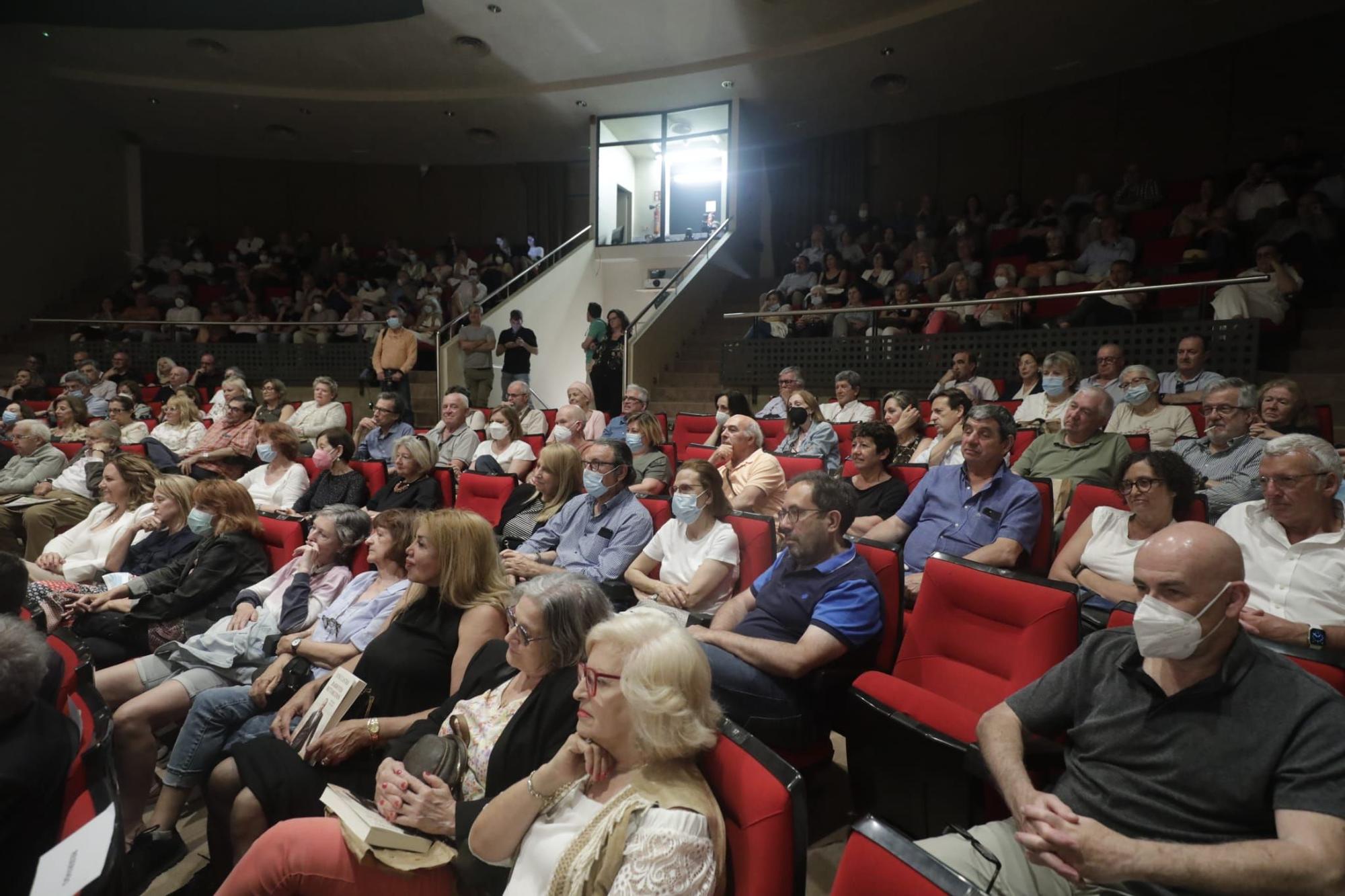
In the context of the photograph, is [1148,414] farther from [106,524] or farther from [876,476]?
[106,524]

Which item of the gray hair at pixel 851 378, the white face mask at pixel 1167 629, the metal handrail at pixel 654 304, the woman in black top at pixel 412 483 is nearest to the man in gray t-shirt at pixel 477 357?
the metal handrail at pixel 654 304

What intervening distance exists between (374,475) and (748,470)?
2.09 meters

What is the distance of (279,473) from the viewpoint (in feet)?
13.8

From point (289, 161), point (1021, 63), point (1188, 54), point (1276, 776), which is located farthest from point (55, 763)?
point (289, 161)

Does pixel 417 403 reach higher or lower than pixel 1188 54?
lower

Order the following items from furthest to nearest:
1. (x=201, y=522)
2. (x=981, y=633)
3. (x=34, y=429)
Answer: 1. (x=34, y=429)
2. (x=201, y=522)
3. (x=981, y=633)

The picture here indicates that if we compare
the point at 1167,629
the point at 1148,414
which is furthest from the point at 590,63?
the point at 1167,629

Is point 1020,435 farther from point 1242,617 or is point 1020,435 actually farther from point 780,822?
point 780,822

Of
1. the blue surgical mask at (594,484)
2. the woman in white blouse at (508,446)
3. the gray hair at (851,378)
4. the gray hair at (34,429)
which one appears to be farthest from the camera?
the gray hair at (851,378)

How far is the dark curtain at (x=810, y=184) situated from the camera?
32.5 feet

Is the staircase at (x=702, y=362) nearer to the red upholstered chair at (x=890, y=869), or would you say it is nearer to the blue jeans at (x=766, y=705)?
the blue jeans at (x=766, y=705)

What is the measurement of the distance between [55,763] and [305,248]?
11110 mm

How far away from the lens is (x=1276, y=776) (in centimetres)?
109

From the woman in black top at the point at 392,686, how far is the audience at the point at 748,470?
4.36 feet
